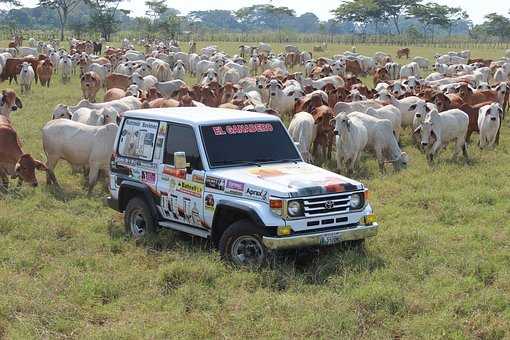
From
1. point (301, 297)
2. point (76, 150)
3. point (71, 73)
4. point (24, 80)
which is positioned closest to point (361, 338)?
point (301, 297)

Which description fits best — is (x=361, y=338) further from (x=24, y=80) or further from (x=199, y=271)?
(x=24, y=80)

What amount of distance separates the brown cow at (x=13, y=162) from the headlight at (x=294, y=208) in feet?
18.9

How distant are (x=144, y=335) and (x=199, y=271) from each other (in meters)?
1.50

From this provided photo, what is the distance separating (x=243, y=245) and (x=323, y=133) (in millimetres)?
7293

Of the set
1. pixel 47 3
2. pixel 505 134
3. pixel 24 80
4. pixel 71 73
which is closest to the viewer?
pixel 505 134

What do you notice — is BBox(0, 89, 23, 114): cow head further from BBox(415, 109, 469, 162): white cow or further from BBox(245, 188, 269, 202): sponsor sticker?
BBox(245, 188, 269, 202): sponsor sticker

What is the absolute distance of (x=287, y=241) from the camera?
7379mm

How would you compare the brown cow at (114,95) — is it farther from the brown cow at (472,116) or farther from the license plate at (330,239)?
the license plate at (330,239)

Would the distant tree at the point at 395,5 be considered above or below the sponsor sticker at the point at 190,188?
above

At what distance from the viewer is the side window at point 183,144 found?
827cm

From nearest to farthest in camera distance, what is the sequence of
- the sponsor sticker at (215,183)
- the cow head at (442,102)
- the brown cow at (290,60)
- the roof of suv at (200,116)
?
the sponsor sticker at (215,183) < the roof of suv at (200,116) < the cow head at (442,102) < the brown cow at (290,60)

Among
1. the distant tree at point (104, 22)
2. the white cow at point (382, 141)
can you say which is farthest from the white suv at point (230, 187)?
the distant tree at point (104, 22)

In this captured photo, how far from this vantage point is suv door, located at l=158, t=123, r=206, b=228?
26.8 feet

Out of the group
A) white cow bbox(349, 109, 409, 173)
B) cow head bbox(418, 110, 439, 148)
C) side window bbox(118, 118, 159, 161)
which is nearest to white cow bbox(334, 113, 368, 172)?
white cow bbox(349, 109, 409, 173)
